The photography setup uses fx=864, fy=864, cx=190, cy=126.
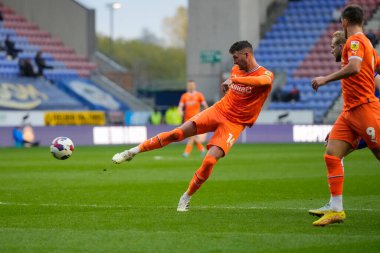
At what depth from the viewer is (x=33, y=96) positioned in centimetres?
3806

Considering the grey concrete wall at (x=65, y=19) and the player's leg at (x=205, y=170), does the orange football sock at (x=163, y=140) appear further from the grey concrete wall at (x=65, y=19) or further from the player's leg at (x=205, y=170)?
the grey concrete wall at (x=65, y=19)

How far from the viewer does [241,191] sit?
14141 mm

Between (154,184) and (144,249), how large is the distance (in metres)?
7.90

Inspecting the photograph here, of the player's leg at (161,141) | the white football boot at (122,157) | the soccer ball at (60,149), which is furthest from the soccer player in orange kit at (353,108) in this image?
the soccer ball at (60,149)

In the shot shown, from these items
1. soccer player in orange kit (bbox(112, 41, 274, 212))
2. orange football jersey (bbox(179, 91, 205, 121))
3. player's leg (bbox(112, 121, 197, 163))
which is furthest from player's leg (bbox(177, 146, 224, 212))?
orange football jersey (bbox(179, 91, 205, 121))

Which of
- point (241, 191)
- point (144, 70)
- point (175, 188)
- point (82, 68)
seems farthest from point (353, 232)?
point (144, 70)

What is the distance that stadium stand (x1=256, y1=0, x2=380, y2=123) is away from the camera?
135ft

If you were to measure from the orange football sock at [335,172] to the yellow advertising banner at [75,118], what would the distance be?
1077 inches

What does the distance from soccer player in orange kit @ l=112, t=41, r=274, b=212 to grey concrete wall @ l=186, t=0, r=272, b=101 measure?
31.0 metres

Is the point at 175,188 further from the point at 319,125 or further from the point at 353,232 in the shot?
the point at 319,125

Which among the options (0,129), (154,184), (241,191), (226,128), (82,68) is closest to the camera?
(226,128)

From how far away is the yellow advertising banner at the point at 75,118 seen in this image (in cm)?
3619

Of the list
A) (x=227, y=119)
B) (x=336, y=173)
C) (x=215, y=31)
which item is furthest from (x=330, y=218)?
(x=215, y=31)

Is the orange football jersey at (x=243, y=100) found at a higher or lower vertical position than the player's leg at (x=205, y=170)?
higher
